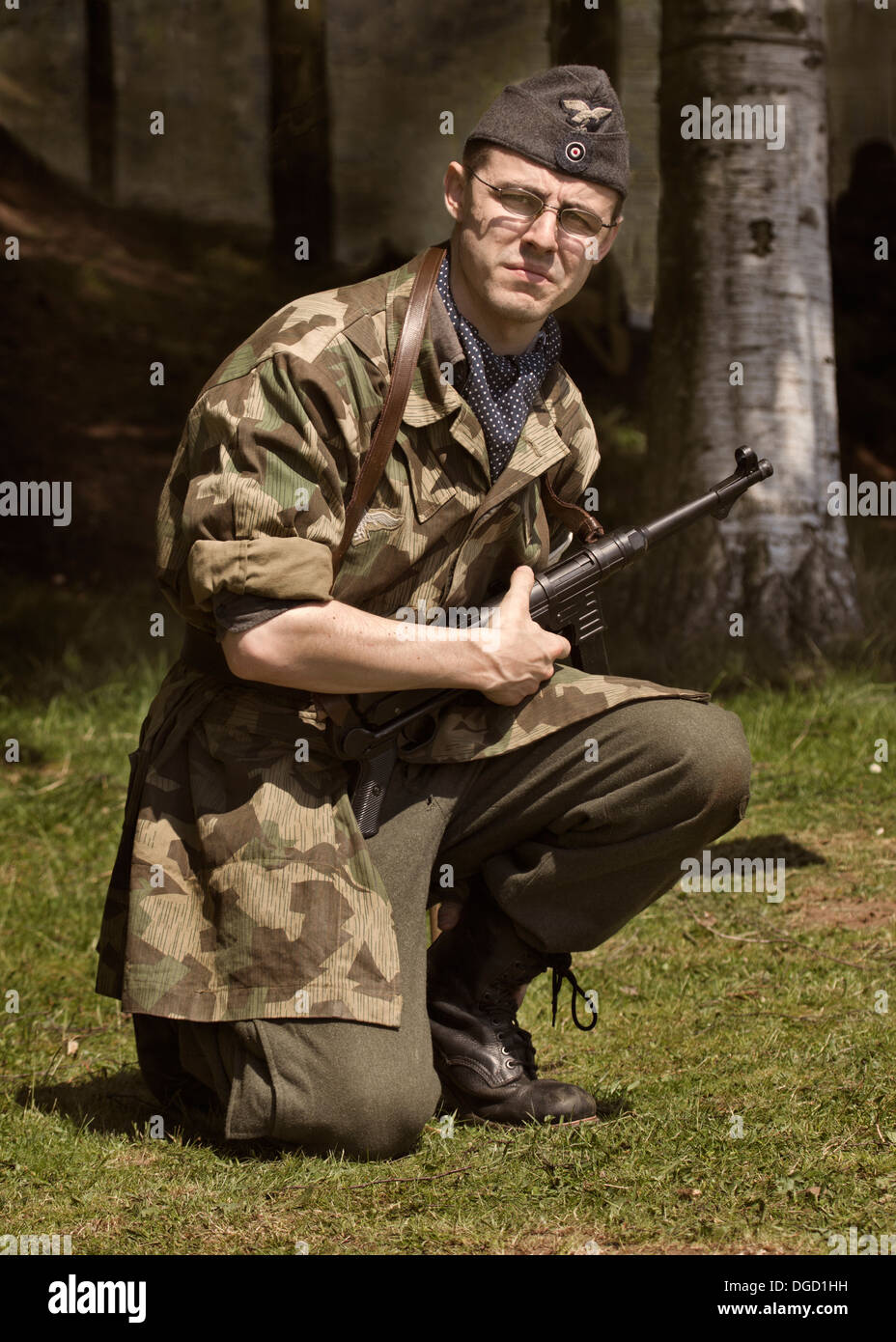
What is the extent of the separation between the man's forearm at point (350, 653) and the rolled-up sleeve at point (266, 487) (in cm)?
7

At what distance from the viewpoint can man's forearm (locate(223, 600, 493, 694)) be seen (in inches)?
117

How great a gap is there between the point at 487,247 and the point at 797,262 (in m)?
3.93

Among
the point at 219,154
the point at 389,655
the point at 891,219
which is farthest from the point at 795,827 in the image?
the point at 219,154

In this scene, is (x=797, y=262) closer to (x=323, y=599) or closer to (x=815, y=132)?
(x=815, y=132)

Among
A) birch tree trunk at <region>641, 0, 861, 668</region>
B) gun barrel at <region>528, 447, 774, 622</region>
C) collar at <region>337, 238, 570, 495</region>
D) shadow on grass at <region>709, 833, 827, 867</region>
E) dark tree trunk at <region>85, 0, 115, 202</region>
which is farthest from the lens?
dark tree trunk at <region>85, 0, 115, 202</region>

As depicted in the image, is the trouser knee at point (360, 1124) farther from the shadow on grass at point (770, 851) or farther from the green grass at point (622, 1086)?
the shadow on grass at point (770, 851)

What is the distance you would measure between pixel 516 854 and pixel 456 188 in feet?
4.75

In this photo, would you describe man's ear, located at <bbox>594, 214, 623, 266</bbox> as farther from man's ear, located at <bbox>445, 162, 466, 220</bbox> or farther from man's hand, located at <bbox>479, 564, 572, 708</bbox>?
man's hand, located at <bbox>479, 564, 572, 708</bbox>

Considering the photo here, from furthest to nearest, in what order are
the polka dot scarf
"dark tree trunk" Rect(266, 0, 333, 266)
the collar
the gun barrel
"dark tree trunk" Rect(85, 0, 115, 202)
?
1. "dark tree trunk" Rect(85, 0, 115, 202)
2. "dark tree trunk" Rect(266, 0, 333, 266)
3. the gun barrel
4. the polka dot scarf
5. the collar

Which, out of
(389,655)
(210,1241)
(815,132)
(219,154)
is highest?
(219,154)

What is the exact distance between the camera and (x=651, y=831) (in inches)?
127

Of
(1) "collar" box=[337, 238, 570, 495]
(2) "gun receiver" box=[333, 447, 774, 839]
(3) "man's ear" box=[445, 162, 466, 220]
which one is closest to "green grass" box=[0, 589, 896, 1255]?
(2) "gun receiver" box=[333, 447, 774, 839]

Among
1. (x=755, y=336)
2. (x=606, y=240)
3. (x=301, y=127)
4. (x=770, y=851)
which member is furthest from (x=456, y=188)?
(x=301, y=127)

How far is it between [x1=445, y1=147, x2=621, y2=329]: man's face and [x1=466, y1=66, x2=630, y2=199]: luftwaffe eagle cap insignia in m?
0.03
